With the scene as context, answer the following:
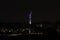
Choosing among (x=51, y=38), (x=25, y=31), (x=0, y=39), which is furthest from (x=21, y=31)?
(x=51, y=38)

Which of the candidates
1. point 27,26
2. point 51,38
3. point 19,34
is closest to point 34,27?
point 27,26

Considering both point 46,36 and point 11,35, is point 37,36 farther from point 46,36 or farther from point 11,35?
point 11,35

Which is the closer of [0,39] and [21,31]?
[0,39]

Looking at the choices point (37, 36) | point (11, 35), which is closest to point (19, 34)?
point (11, 35)

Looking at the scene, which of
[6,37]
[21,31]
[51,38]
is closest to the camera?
[51,38]

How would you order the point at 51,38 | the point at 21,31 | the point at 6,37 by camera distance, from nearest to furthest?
1. the point at 51,38
2. the point at 6,37
3. the point at 21,31

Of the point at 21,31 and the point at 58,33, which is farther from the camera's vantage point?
the point at 21,31

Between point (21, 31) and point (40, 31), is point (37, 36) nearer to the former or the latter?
point (40, 31)
